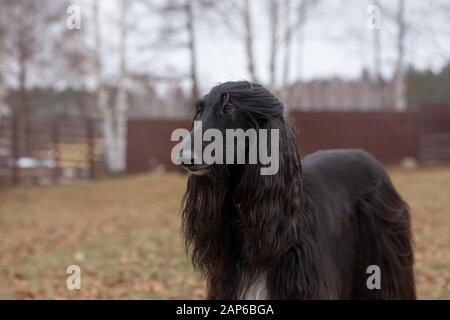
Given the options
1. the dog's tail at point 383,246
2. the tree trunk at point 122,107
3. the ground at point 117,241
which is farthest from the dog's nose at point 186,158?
the tree trunk at point 122,107

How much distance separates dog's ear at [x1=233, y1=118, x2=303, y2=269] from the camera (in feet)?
8.86

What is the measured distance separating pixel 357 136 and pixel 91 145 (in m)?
10.6

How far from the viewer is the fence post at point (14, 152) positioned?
19.0 meters

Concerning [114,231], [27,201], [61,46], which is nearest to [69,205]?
[27,201]

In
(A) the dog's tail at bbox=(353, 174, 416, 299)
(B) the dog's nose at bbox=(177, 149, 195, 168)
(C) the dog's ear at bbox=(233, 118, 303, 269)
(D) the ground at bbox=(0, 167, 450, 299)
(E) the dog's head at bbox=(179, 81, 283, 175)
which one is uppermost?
(E) the dog's head at bbox=(179, 81, 283, 175)

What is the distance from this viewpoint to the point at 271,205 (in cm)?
269

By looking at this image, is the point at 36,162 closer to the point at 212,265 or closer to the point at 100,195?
the point at 100,195

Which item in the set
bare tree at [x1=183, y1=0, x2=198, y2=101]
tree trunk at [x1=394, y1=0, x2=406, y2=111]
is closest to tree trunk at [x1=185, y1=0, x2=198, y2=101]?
bare tree at [x1=183, y1=0, x2=198, y2=101]

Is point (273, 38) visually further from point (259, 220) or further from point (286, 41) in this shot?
point (259, 220)

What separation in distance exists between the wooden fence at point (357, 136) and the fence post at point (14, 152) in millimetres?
5517

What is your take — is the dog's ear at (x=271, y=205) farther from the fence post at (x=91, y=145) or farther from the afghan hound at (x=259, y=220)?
the fence post at (x=91, y=145)

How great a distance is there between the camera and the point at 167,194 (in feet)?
53.6

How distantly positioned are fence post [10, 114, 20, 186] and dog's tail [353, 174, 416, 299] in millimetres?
17114

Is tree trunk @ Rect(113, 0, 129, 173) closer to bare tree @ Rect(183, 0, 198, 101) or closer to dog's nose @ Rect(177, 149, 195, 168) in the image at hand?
bare tree @ Rect(183, 0, 198, 101)
